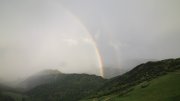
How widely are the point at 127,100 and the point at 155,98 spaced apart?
15.3 meters

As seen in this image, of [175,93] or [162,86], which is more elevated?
[162,86]

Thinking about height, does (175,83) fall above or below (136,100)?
above

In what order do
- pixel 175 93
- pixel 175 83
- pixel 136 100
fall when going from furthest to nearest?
pixel 175 83 < pixel 136 100 < pixel 175 93

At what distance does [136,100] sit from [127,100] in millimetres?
7261

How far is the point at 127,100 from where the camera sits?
76.9 meters

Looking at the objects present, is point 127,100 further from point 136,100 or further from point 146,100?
point 146,100

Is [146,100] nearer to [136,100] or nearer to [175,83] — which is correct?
[136,100]

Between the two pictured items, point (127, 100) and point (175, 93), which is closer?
point (175, 93)

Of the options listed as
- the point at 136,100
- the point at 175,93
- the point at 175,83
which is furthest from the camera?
the point at 175,83

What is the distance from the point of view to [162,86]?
77.2m

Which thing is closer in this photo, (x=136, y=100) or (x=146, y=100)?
(x=146, y=100)

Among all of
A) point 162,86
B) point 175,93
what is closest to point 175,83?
point 162,86

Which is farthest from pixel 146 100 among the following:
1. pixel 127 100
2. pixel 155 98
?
pixel 127 100

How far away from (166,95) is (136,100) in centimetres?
1001
